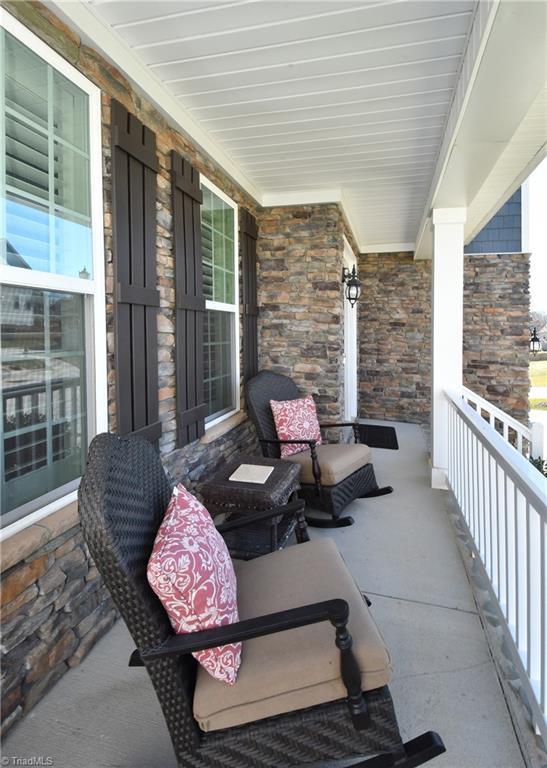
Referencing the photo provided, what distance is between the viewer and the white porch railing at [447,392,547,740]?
5.05 ft

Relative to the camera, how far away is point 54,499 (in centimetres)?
197

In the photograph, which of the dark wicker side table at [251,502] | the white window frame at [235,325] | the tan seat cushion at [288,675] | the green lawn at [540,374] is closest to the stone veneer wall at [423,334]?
the green lawn at [540,374]

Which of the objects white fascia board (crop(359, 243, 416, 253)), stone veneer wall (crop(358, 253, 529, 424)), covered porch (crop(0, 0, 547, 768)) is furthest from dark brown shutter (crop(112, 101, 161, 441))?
stone veneer wall (crop(358, 253, 529, 424))

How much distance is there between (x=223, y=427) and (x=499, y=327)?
5228 mm

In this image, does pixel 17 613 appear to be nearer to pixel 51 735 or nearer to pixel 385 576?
pixel 51 735

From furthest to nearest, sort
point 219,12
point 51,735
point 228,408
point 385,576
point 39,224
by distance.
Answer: point 228,408, point 385,576, point 219,12, point 39,224, point 51,735

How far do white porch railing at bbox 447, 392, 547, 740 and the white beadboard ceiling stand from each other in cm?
188

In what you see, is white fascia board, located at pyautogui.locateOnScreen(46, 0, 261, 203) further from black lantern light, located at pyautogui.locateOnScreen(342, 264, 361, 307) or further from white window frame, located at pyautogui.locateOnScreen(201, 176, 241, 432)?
black lantern light, located at pyautogui.locateOnScreen(342, 264, 361, 307)

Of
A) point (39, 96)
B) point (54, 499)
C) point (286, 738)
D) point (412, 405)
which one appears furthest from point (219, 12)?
point (412, 405)

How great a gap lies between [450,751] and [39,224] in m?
2.39

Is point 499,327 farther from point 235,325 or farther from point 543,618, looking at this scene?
point 543,618

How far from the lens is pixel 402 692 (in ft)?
5.88

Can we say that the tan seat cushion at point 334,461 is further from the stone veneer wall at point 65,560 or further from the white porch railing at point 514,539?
the stone veneer wall at point 65,560

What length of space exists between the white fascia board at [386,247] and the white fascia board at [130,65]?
415 cm
